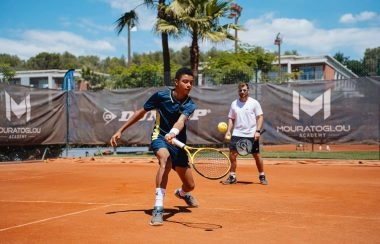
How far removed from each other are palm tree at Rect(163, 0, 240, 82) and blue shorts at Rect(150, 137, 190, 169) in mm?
12285

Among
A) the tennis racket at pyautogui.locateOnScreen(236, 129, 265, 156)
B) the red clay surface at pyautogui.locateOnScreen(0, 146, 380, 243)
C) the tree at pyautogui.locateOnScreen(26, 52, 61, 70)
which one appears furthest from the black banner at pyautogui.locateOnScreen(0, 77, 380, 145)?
the tree at pyautogui.locateOnScreen(26, 52, 61, 70)

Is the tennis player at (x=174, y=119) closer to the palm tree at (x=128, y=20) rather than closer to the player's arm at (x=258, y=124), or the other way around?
the player's arm at (x=258, y=124)

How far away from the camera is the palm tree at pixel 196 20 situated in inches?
695

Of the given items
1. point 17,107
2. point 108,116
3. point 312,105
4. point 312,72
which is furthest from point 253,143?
point 312,72

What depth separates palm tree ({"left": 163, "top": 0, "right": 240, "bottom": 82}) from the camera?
17.6 meters

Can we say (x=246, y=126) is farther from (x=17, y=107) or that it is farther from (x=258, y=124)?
(x=17, y=107)

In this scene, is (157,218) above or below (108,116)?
below

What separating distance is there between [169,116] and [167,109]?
87mm

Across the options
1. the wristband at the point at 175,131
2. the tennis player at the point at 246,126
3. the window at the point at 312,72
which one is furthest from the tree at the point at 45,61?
the wristband at the point at 175,131

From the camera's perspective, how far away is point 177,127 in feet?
16.7

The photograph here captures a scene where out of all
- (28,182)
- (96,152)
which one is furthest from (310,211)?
(96,152)

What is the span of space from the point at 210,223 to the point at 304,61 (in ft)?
183

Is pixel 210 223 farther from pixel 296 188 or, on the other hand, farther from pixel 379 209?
pixel 296 188

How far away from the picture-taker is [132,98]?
51.7 feet
